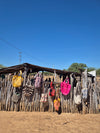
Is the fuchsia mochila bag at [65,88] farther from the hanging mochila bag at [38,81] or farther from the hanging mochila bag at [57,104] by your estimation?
the hanging mochila bag at [38,81]

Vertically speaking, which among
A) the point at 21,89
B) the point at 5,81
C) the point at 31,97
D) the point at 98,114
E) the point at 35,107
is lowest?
the point at 98,114

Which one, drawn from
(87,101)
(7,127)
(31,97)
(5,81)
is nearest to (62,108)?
(87,101)

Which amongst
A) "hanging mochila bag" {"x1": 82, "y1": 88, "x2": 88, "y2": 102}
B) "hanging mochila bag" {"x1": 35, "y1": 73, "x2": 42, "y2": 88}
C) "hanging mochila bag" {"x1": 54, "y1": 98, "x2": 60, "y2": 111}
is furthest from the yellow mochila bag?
"hanging mochila bag" {"x1": 82, "y1": 88, "x2": 88, "y2": 102}

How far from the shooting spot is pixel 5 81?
5449mm

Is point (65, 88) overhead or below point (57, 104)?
overhead

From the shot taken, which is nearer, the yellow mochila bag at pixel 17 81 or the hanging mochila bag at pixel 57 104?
the hanging mochila bag at pixel 57 104

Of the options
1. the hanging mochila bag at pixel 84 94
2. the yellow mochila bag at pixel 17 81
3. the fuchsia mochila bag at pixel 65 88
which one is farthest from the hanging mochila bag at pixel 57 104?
the yellow mochila bag at pixel 17 81

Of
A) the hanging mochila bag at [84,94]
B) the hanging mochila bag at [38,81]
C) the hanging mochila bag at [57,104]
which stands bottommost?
the hanging mochila bag at [57,104]

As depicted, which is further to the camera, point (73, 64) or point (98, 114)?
point (73, 64)

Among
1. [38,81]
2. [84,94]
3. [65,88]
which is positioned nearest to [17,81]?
[38,81]

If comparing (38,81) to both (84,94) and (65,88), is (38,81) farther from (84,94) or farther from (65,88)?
(84,94)

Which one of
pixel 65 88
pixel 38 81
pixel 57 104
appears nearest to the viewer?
pixel 57 104

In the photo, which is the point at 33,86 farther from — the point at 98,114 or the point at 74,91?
Answer: the point at 98,114

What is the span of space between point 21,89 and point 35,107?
1.11 meters
